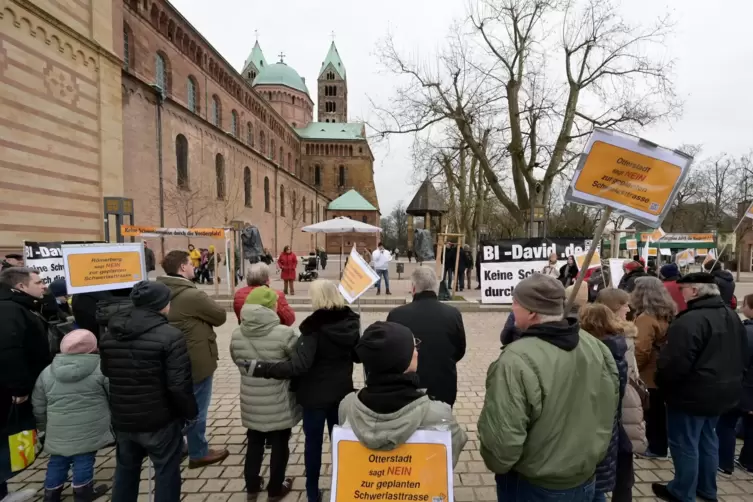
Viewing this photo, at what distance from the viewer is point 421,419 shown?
180 centimetres

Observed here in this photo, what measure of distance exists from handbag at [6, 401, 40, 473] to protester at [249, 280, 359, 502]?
6.44ft

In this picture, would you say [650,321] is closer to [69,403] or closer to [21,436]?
[69,403]

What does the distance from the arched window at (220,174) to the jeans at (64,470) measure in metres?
32.1

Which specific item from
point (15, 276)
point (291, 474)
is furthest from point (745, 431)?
point (15, 276)

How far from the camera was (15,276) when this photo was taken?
3.38 metres

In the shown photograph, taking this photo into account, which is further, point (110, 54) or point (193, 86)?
point (193, 86)

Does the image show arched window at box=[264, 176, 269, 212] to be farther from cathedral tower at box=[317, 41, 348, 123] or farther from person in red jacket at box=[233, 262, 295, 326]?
person in red jacket at box=[233, 262, 295, 326]

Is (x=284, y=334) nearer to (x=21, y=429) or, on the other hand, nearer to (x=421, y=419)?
(x=421, y=419)

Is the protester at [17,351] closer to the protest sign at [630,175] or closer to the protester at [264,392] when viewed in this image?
the protester at [264,392]

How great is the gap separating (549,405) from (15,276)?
4.23m

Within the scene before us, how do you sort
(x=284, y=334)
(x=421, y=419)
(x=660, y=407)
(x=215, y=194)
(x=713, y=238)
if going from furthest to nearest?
1. (x=215, y=194)
2. (x=713, y=238)
3. (x=660, y=407)
4. (x=284, y=334)
5. (x=421, y=419)

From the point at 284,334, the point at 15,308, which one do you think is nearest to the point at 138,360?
the point at 284,334

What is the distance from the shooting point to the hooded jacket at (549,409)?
5.98 ft

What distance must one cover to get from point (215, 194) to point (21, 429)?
3095 cm
